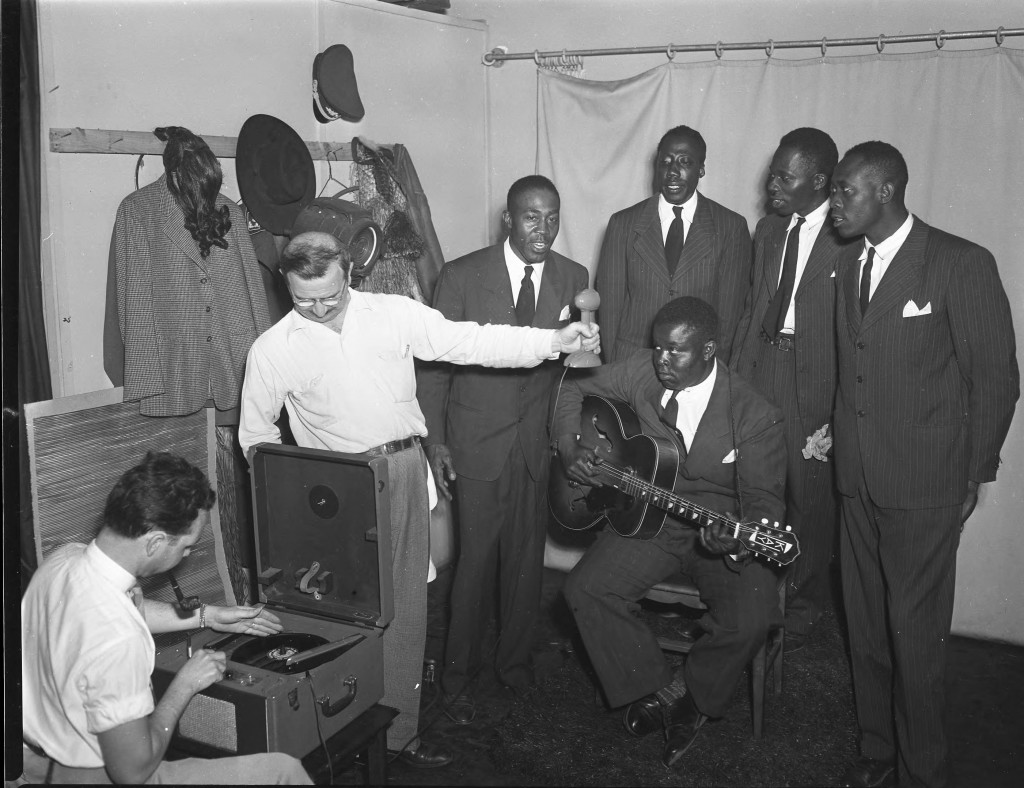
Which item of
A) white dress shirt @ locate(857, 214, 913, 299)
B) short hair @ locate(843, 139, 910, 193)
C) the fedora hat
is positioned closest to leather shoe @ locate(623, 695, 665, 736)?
white dress shirt @ locate(857, 214, 913, 299)

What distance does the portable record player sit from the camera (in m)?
2.51

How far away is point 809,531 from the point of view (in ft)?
14.6

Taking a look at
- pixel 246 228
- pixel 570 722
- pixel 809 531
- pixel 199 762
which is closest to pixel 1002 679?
pixel 809 531

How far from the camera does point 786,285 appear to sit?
13.6 ft

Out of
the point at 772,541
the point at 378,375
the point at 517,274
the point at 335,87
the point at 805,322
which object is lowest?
the point at 772,541

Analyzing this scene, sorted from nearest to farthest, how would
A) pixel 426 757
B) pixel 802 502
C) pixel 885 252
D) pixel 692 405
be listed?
pixel 885 252 < pixel 426 757 < pixel 692 405 < pixel 802 502

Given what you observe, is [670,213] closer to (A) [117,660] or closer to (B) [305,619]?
(B) [305,619]

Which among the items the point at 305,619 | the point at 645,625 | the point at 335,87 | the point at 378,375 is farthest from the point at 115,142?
the point at 645,625

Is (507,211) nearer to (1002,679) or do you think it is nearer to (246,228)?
(246,228)

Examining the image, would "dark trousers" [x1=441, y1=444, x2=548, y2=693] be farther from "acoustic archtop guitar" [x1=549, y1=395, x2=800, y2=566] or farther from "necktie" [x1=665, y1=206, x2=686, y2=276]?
"necktie" [x1=665, y1=206, x2=686, y2=276]

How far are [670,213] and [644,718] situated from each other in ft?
7.19

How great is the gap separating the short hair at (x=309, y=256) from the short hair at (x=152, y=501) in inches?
36.5

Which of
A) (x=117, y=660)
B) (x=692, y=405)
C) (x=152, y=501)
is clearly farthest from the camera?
(x=692, y=405)

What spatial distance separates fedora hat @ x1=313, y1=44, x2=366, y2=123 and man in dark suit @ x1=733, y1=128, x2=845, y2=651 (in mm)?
2025
